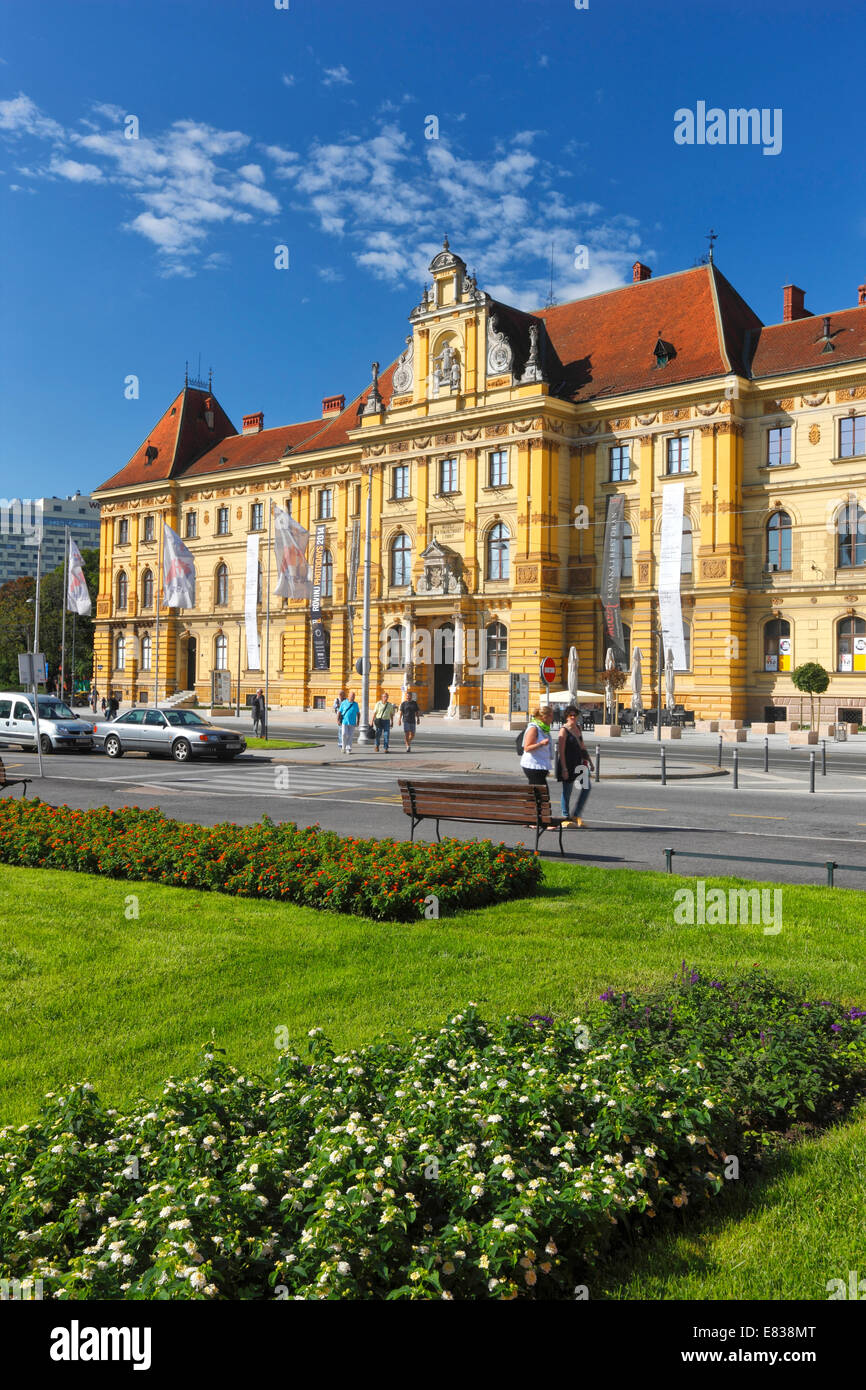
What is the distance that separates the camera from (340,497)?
63281 millimetres

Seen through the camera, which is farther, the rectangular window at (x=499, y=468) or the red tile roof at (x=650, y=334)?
the rectangular window at (x=499, y=468)

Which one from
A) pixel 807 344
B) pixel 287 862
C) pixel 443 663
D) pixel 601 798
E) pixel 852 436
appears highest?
pixel 807 344

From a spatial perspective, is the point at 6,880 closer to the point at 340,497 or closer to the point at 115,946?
the point at 115,946

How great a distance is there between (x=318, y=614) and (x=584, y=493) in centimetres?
1637

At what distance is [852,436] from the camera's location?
4478 cm

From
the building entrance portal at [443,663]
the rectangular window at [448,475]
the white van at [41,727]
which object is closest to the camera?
the white van at [41,727]

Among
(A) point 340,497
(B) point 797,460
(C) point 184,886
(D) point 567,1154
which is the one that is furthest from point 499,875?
(A) point 340,497

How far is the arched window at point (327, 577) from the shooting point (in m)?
63.3

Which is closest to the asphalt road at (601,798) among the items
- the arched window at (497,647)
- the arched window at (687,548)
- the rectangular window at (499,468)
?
the arched window at (687,548)

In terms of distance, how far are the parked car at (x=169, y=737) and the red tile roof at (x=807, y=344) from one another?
3061cm

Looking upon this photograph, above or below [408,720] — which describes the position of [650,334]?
above

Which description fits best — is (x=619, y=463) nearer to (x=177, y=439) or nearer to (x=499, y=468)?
(x=499, y=468)

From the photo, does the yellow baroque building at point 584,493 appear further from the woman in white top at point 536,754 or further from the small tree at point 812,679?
the woman in white top at point 536,754

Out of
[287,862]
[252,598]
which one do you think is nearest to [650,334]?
[252,598]
